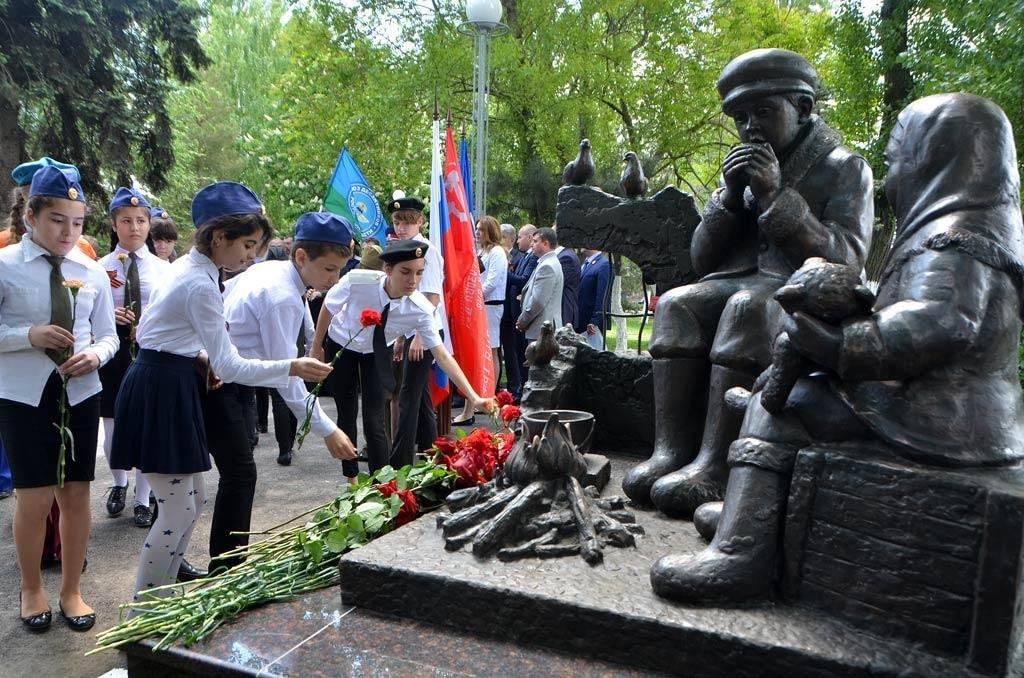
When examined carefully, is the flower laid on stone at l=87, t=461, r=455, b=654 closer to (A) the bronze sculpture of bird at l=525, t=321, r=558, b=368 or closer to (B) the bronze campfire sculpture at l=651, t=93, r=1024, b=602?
(A) the bronze sculpture of bird at l=525, t=321, r=558, b=368

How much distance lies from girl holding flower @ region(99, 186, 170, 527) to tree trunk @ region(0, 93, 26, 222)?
18.8 ft

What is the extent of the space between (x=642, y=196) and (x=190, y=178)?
25181mm

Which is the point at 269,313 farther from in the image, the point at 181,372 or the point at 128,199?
the point at 128,199

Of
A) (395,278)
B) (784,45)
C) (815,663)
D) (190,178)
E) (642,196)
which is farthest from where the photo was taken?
(190,178)

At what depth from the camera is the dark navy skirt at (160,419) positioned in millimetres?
2975

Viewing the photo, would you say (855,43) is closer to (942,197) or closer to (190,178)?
(942,197)

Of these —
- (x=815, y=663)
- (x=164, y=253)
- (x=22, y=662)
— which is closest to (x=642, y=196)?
(x=815, y=663)

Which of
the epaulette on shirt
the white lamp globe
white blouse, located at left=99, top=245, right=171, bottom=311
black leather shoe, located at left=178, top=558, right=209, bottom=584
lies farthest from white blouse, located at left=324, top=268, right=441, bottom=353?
the white lamp globe

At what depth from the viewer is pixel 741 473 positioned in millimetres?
2156

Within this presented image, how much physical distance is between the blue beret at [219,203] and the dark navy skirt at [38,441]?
1.00 metres

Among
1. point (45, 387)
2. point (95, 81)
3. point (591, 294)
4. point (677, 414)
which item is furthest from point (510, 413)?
point (95, 81)

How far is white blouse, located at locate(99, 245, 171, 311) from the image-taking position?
488cm

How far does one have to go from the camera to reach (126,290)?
193 inches

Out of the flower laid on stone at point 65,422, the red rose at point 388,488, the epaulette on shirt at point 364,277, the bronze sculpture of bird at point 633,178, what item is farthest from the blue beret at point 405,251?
the red rose at point 388,488
